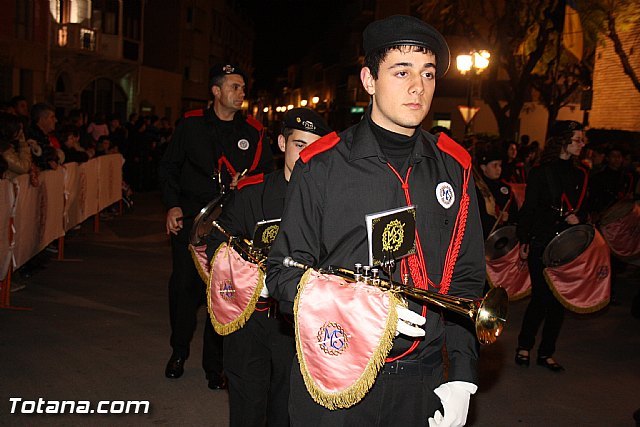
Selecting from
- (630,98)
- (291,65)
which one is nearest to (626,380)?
(630,98)

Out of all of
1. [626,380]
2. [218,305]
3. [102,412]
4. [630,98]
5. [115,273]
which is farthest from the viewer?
[630,98]

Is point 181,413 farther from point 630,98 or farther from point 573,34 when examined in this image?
point 573,34

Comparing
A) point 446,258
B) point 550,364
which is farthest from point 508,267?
point 446,258

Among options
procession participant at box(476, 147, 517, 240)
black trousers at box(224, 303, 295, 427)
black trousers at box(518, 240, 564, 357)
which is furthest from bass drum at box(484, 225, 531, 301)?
black trousers at box(224, 303, 295, 427)

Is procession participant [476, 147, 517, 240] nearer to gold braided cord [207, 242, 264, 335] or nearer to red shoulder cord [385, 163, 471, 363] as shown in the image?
gold braided cord [207, 242, 264, 335]

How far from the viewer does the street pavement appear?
5.78m

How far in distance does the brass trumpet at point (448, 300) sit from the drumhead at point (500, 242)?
5.16m

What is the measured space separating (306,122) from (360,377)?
2.15m

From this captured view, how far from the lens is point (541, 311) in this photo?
7.34 meters

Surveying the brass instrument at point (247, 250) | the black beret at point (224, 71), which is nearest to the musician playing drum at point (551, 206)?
the black beret at point (224, 71)

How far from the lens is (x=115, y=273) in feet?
34.7

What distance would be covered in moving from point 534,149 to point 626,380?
10591 mm

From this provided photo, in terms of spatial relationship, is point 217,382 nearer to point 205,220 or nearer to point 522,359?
point 205,220

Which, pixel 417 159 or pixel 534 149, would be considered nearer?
pixel 417 159
